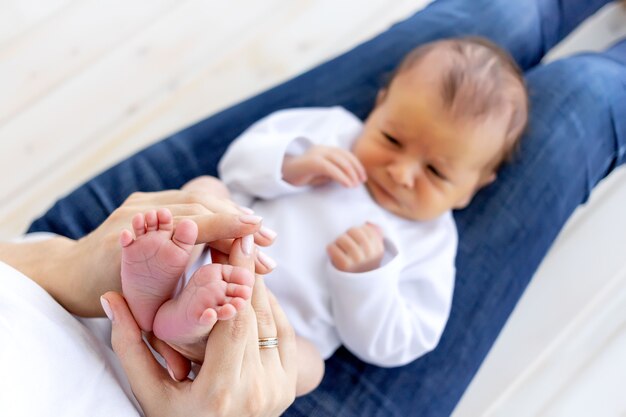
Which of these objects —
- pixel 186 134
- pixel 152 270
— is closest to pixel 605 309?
pixel 186 134

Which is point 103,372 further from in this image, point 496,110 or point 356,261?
point 496,110

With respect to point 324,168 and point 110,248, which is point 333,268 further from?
point 110,248

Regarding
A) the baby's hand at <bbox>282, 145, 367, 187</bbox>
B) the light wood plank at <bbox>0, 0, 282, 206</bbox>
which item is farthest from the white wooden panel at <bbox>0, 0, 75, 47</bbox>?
the baby's hand at <bbox>282, 145, 367, 187</bbox>

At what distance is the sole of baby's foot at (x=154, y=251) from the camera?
24.9 inches

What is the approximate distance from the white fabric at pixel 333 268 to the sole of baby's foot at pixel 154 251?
36cm

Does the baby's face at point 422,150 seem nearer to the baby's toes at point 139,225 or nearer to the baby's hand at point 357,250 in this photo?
the baby's hand at point 357,250

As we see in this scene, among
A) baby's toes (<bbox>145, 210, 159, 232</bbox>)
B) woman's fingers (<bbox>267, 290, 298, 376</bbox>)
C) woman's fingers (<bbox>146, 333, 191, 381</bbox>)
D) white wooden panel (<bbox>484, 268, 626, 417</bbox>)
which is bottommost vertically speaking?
white wooden panel (<bbox>484, 268, 626, 417</bbox>)

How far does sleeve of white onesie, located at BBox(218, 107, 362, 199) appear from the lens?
1.06 meters

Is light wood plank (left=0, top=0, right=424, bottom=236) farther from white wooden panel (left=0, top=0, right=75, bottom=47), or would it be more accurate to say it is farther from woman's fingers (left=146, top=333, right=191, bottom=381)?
woman's fingers (left=146, top=333, right=191, bottom=381)

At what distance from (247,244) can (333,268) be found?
0.31m

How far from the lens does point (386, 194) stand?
1.10 m

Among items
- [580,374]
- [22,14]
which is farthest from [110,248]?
[22,14]

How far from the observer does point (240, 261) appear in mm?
684

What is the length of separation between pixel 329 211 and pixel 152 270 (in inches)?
18.3
